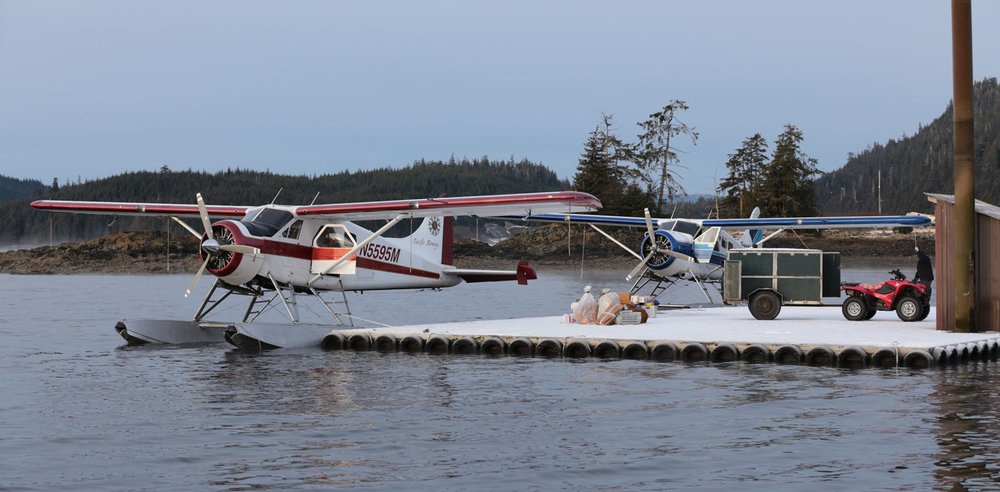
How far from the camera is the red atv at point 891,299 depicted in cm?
1964

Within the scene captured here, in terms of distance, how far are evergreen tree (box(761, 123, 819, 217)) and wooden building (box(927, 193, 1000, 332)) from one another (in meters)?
69.6

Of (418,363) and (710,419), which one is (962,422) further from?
(418,363)

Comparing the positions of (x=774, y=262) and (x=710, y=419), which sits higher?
(x=774, y=262)

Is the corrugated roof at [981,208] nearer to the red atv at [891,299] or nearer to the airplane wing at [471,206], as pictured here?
the red atv at [891,299]

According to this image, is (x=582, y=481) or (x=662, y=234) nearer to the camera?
(x=582, y=481)

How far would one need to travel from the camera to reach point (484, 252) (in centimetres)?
7194

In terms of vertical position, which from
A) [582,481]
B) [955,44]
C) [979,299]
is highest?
[955,44]

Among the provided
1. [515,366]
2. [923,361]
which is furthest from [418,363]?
[923,361]

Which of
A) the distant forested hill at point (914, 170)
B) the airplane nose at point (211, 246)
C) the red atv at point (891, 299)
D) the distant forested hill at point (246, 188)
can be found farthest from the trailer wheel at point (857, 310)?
the distant forested hill at point (914, 170)

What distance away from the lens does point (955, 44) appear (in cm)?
1708

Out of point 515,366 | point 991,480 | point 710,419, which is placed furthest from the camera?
point 515,366

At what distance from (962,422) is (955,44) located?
8.23 metres

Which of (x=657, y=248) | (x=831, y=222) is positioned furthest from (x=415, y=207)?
(x=831, y=222)

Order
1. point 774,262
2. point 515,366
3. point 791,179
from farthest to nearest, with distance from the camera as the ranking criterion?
point 791,179 < point 774,262 < point 515,366
